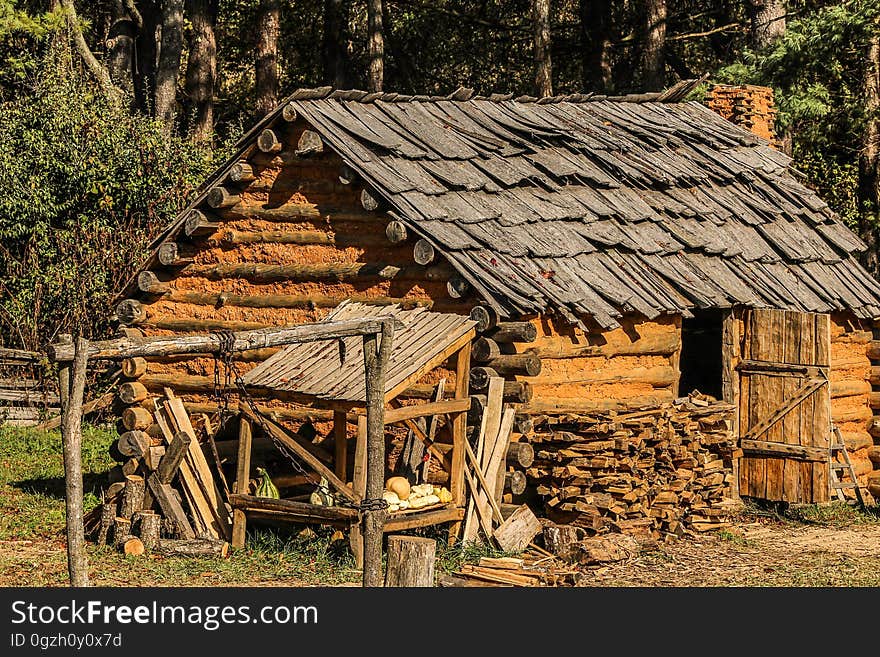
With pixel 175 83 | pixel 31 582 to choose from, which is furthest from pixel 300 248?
pixel 175 83

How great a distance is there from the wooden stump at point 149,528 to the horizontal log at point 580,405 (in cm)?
367

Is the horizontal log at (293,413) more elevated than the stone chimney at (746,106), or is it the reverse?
the stone chimney at (746,106)

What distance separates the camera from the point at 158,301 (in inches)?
606

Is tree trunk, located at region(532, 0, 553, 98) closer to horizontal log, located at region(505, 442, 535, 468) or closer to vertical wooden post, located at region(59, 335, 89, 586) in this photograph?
horizontal log, located at region(505, 442, 535, 468)

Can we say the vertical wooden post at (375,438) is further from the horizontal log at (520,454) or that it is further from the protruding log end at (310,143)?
the protruding log end at (310,143)

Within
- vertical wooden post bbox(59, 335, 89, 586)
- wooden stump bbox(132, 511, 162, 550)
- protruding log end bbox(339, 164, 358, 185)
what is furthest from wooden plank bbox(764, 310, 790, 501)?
vertical wooden post bbox(59, 335, 89, 586)

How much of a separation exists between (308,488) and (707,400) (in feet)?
14.6

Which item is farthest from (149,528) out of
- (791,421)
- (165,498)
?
(791,421)

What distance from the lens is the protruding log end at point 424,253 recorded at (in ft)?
43.4

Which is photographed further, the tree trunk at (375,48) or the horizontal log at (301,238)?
the tree trunk at (375,48)

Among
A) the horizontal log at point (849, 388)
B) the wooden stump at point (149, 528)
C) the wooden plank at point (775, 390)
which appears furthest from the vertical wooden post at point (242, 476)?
the horizontal log at point (849, 388)

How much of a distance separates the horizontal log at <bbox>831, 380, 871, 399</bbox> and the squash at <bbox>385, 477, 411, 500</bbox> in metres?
6.07

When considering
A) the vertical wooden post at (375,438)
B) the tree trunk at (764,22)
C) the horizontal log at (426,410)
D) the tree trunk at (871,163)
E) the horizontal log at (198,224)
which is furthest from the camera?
the tree trunk at (764,22)

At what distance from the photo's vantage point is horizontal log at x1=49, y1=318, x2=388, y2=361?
29.7 feet
